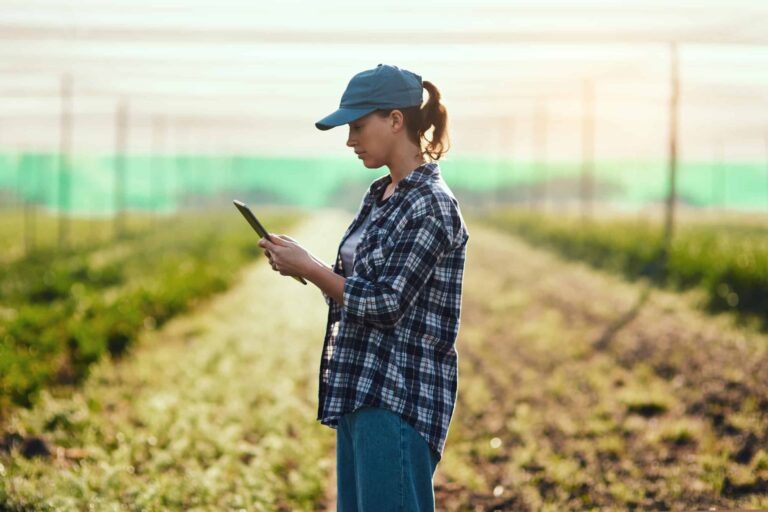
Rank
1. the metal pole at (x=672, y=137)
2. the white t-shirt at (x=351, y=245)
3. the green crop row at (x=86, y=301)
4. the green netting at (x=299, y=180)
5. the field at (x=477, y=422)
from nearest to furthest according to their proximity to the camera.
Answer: the white t-shirt at (x=351, y=245)
the field at (x=477, y=422)
the green crop row at (x=86, y=301)
the metal pole at (x=672, y=137)
the green netting at (x=299, y=180)

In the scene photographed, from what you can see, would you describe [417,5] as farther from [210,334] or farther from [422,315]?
[422,315]

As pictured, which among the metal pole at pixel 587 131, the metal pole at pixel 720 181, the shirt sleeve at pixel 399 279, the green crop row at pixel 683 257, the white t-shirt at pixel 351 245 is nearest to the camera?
the shirt sleeve at pixel 399 279

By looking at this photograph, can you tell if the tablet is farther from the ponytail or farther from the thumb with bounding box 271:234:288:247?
the ponytail

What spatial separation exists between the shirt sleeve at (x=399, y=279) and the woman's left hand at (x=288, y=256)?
0.10 metres

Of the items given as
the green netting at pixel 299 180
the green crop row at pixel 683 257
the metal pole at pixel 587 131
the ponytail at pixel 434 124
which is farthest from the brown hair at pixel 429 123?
the green netting at pixel 299 180

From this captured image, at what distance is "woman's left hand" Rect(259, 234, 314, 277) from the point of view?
2.03 metres

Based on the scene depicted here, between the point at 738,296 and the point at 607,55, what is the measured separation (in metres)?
2.70

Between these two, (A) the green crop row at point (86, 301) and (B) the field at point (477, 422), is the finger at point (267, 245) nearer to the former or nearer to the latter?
(B) the field at point (477, 422)

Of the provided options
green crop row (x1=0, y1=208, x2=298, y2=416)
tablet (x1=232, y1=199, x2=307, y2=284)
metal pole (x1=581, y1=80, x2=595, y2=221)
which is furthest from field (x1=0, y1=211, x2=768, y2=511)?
metal pole (x1=581, y1=80, x2=595, y2=221)

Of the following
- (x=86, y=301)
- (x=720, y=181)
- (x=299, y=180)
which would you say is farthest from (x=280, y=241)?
(x=299, y=180)

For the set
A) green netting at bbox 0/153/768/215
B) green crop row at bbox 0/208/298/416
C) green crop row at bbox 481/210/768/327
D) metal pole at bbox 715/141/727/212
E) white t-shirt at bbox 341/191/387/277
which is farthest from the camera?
green netting at bbox 0/153/768/215

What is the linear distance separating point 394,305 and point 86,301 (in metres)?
5.96

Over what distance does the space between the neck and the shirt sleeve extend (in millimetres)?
169

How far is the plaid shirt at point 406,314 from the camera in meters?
2.02
